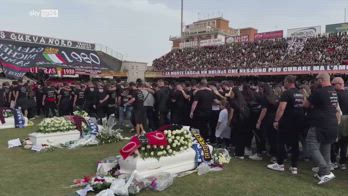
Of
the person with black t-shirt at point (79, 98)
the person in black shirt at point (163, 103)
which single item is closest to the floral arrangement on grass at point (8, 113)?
the person with black t-shirt at point (79, 98)

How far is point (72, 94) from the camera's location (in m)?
14.4

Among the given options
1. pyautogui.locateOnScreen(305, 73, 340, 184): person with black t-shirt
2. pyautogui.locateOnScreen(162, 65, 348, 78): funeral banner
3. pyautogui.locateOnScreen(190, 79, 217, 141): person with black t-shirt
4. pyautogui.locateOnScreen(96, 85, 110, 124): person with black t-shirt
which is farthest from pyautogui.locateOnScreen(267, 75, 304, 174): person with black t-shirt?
pyautogui.locateOnScreen(162, 65, 348, 78): funeral banner

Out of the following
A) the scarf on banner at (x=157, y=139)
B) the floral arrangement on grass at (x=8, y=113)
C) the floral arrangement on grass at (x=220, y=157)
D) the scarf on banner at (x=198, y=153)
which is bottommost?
the floral arrangement on grass at (x=220, y=157)

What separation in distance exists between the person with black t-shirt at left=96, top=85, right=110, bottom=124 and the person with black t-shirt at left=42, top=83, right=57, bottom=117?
3.60 m

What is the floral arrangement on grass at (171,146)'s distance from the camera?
19.0ft

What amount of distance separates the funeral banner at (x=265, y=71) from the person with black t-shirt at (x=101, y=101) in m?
19.9

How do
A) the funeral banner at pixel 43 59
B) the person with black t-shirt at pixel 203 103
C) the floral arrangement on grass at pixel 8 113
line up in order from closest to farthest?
1. the person with black t-shirt at pixel 203 103
2. the floral arrangement on grass at pixel 8 113
3. the funeral banner at pixel 43 59

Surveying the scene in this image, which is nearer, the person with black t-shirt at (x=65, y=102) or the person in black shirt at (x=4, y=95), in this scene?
the person with black t-shirt at (x=65, y=102)

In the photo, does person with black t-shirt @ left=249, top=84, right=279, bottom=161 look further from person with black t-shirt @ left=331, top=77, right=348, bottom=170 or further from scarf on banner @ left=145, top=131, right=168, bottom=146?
scarf on banner @ left=145, top=131, right=168, bottom=146

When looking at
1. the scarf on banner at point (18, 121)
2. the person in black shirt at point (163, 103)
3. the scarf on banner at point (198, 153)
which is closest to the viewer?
the scarf on banner at point (198, 153)

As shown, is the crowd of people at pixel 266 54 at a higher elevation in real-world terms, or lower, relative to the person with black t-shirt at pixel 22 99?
higher

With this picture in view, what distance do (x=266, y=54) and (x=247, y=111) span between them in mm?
32001

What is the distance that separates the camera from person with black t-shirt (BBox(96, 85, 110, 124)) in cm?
1212

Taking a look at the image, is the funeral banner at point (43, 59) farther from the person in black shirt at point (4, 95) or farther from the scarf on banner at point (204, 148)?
the scarf on banner at point (204, 148)
